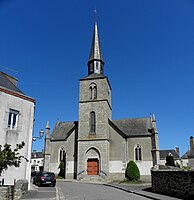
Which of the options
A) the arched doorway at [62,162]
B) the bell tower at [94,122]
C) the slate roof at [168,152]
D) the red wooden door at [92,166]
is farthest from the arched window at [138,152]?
the slate roof at [168,152]

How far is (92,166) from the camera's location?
100ft

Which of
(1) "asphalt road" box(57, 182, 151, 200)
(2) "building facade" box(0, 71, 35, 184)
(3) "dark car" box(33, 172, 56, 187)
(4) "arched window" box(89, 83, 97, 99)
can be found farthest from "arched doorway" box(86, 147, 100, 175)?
(2) "building facade" box(0, 71, 35, 184)

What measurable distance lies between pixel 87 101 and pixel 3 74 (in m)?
15.9

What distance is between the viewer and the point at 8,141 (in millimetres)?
15102

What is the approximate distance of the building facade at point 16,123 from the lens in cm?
1498

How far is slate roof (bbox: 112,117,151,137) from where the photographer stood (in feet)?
107

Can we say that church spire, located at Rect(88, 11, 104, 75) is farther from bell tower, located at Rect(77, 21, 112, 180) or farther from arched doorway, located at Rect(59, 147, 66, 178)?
arched doorway, located at Rect(59, 147, 66, 178)

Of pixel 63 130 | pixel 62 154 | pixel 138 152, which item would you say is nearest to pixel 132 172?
pixel 138 152

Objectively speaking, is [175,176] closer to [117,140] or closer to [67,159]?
[117,140]

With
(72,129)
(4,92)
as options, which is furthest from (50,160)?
(4,92)

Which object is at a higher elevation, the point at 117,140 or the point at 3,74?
the point at 3,74

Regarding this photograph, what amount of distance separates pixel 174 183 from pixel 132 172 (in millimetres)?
15898

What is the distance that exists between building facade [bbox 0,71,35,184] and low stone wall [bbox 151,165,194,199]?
8.94m

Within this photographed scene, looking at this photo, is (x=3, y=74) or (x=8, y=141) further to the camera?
(x=3, y=74)
